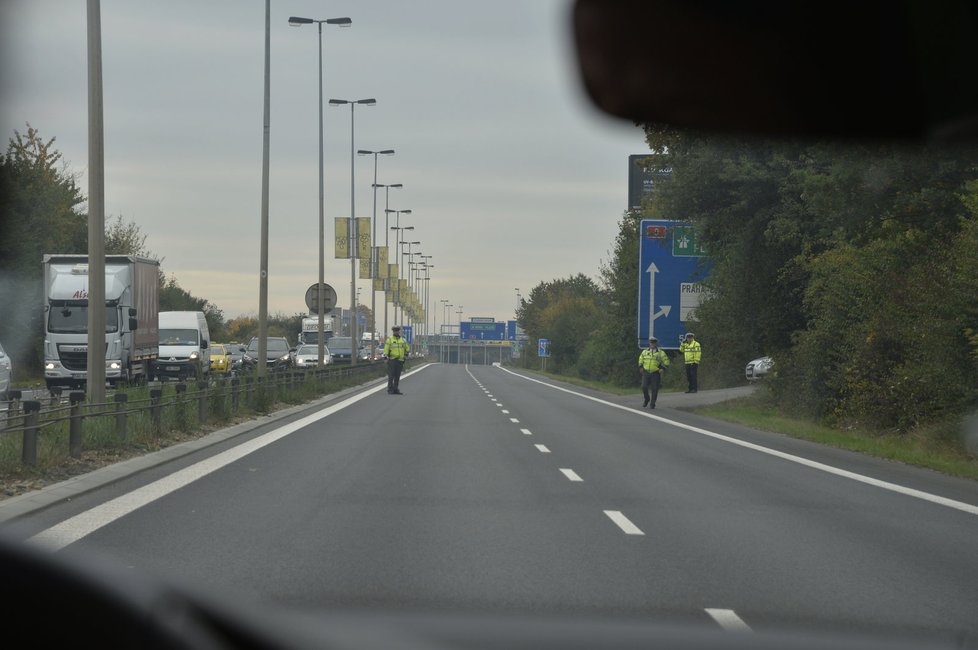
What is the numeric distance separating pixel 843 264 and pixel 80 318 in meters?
22.8

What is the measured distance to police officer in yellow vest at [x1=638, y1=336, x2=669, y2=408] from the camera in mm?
37406

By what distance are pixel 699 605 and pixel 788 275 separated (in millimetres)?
30266

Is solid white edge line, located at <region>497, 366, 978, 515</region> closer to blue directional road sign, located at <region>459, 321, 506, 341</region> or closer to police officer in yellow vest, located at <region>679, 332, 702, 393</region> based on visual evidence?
police officer in yellow vest, located at <region>679, 332, 702, 393</region>

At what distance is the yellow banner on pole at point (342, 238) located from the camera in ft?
177

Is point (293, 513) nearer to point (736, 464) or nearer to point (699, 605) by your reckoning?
point (699, 605)

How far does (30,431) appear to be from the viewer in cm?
1445

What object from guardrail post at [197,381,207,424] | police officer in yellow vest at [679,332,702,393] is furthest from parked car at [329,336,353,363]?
guardrail post at [197,381,207,424]

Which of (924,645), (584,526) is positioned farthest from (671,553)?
(924,645)

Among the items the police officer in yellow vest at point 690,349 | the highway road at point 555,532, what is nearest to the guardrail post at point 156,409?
the highway road at point 555,532

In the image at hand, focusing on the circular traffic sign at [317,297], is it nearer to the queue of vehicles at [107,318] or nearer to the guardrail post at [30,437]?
the queue of vehicles at [107,318]

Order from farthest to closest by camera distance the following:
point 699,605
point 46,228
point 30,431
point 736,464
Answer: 1. point 46,228
2. point 736,464
3. point 30,431
4. point 699,605

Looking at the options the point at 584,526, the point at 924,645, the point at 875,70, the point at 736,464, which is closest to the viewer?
the point at 924,645

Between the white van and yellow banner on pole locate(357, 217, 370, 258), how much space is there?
279 inches

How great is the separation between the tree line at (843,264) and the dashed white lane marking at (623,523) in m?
3.27
